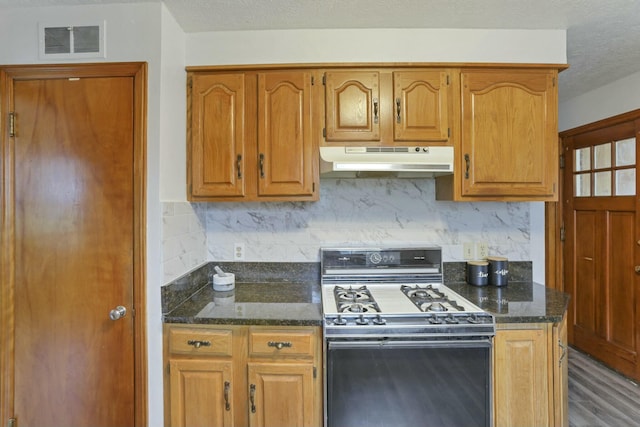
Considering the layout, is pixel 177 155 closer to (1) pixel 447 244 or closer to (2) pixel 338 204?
(2) pixel 338 204

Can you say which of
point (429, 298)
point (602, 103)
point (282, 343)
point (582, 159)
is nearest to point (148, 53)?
point (282, 343)

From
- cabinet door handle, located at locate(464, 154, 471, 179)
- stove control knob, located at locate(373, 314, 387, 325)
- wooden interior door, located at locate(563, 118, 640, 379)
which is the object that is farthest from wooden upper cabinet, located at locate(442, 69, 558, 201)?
wooden interior door, located at locate(563, 118, 640, 379)

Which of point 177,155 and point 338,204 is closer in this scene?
point 177,155

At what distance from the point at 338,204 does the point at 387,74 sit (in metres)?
0.88

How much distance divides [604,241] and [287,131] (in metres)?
3.00

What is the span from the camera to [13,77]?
5.40 ft

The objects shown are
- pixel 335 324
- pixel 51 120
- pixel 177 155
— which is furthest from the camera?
pixel 177 155

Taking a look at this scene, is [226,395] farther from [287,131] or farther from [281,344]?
[287,131]


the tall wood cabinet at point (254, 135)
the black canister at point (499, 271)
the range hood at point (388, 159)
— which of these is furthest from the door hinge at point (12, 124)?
the black canister at point (499, 271)

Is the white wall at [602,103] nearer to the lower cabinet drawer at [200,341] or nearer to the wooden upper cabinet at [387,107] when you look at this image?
the wooden upper cabinet at [387,107]

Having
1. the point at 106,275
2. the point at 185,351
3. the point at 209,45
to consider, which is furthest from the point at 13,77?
the point at 185,351

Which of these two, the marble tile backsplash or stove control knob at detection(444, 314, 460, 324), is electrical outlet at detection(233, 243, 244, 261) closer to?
the marble tile backsplash

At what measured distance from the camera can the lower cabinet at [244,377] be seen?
5.11 ft

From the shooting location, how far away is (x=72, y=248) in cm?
162
